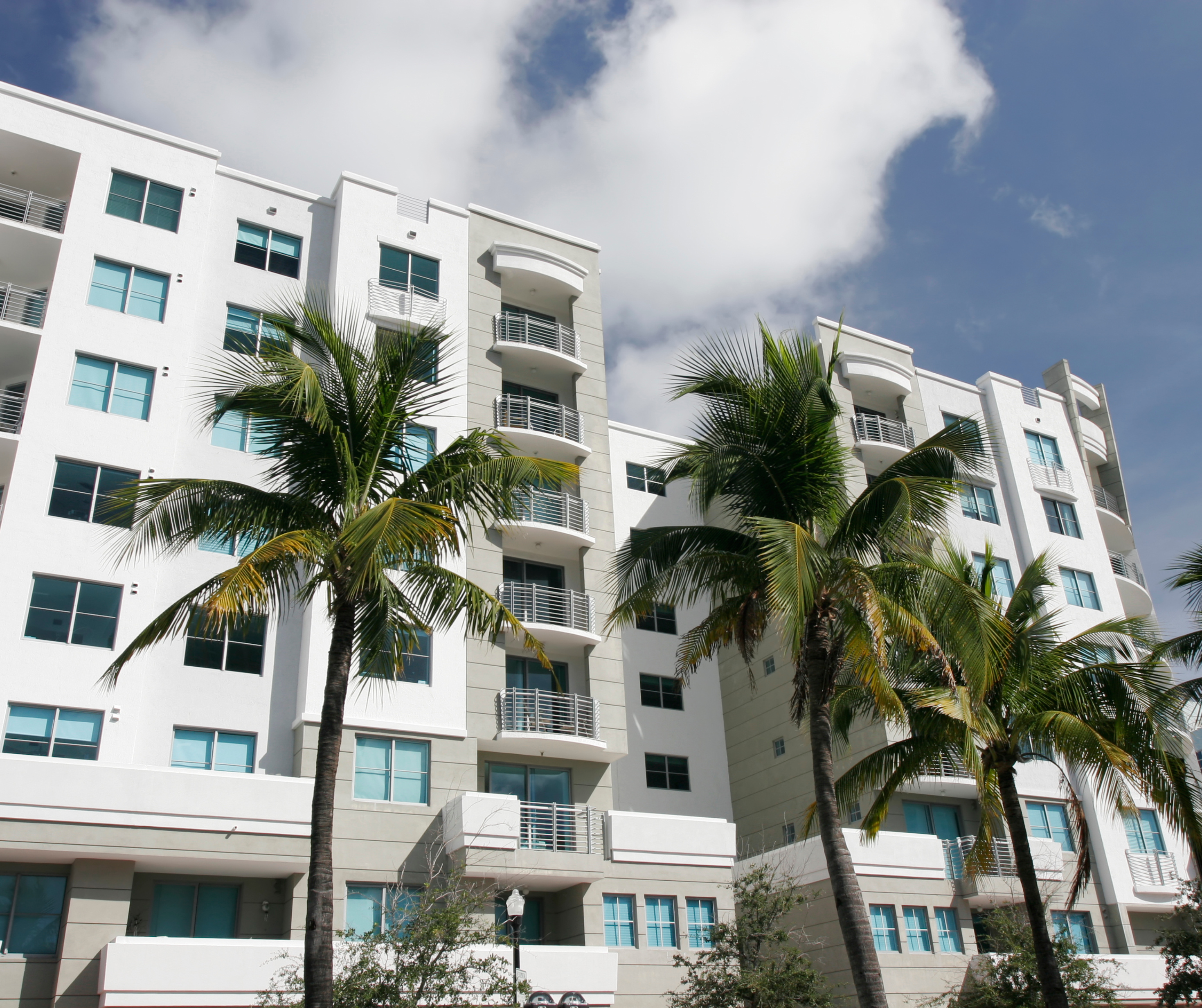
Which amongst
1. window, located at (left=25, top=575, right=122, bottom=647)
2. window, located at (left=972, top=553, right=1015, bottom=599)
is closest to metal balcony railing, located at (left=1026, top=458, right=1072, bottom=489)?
window, located at (left=972, top=553, right=1015, bottom=599)

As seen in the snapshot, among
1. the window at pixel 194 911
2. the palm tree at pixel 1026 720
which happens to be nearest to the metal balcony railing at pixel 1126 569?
the palm tree at pixel 1026 720

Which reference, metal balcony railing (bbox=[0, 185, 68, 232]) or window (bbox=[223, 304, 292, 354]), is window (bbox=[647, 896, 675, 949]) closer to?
window (bbox=[223, 304, 292, 354])

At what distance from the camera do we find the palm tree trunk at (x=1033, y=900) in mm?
19703

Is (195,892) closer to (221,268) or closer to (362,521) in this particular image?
(362,521)

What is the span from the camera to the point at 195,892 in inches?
950

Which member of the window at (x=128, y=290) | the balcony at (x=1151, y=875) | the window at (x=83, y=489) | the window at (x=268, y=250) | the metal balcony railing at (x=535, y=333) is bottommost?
the balcony at (x=1151, y=875)

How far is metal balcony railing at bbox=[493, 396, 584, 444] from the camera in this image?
108ft

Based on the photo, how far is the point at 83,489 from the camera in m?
26.4

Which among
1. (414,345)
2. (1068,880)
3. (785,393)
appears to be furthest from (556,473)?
(1068,880)

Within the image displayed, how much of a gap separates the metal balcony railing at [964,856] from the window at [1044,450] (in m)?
16.9

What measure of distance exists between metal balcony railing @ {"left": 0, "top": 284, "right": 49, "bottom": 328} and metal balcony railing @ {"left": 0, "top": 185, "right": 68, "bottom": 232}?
85.6 inches

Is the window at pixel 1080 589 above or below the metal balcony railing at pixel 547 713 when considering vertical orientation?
above

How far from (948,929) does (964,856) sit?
2225mm

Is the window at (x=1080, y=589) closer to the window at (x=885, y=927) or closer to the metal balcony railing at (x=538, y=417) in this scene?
the window at (x=885, y=927)
